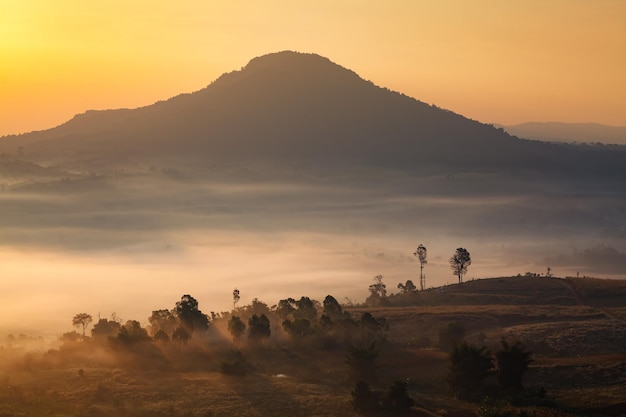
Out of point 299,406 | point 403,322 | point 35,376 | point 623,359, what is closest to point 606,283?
point 403,322

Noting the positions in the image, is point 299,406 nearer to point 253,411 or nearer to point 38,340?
point 253,411

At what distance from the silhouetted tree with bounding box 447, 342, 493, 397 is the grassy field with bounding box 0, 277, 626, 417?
1.28 metres

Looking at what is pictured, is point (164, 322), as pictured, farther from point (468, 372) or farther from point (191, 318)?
point (468, 372)

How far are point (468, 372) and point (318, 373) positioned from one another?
21423mm

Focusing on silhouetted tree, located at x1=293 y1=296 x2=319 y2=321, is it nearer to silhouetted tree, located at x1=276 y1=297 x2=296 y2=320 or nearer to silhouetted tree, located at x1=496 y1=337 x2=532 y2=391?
silhouetted tree, located at x1=276 y1=297 x2=296 y2=320

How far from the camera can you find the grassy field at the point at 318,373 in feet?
280

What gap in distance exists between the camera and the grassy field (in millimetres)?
→ 85312

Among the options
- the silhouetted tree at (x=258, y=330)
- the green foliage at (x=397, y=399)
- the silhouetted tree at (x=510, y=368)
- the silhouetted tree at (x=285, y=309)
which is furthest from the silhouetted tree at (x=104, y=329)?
the silhouetted tree at (x=510, y=368)

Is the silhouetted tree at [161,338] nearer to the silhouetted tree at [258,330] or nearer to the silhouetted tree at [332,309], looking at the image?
the silhouetted tree at [258,330]

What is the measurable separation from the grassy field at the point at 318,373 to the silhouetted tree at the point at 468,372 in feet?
4.21

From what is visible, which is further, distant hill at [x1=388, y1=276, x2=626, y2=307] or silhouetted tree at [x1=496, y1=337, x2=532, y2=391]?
distant hill at [x1=388, y1=276, x2=626, y2=307]

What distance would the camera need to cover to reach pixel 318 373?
104875 millimetres

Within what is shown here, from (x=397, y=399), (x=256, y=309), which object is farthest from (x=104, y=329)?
(x=397, y=399)

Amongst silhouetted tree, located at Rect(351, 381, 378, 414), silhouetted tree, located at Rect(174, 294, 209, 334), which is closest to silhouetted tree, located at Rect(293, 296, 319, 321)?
silhouetted tree, located at Rect(174, 294, 209, 334)
